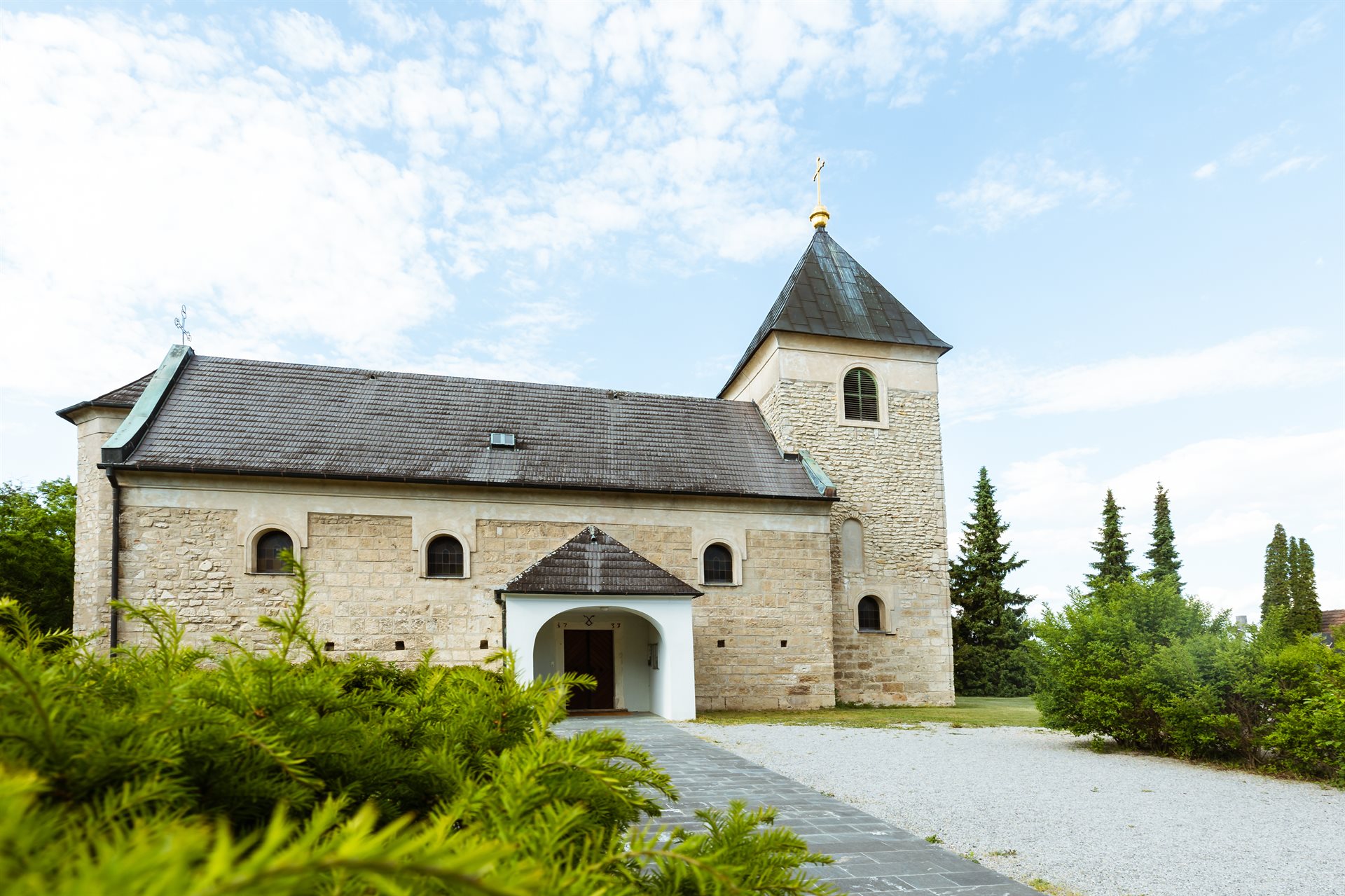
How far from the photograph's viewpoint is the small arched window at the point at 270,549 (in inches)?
653

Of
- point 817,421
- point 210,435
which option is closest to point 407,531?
point 210,435

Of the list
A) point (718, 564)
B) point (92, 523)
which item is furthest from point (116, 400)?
point (718, 564)

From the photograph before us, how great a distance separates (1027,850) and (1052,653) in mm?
7027

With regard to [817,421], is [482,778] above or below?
below

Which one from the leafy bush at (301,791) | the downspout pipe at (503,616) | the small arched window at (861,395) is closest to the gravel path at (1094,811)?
the leafy bush at (301,791)

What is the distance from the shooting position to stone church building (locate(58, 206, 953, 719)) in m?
16.2

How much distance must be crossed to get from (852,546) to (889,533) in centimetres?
113

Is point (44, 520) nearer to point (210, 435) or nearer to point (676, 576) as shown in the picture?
point (210, 435)

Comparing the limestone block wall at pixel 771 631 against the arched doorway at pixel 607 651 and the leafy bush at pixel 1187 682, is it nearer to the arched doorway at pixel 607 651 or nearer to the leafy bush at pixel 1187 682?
the arched doorway at pixel 607 651

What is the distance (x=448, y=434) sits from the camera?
61.8 feet

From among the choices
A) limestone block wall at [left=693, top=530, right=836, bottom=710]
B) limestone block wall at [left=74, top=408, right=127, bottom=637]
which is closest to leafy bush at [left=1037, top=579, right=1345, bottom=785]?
limestone block wall at [left=693, top=530, right=836, bottom=710]

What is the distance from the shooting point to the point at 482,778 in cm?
182

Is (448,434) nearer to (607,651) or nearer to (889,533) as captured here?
(607,651)

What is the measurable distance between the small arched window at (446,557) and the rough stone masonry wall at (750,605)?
435 millimetres
